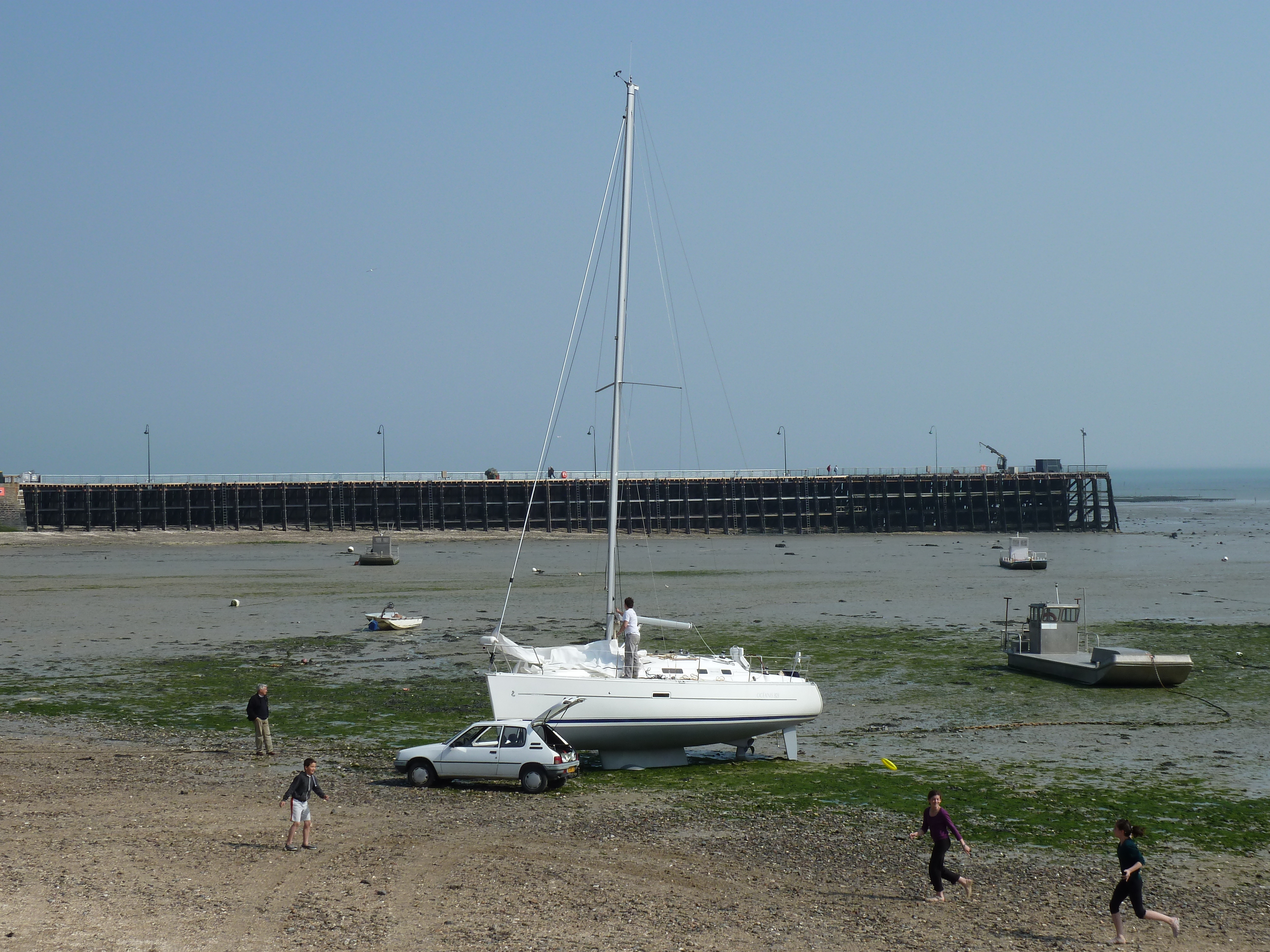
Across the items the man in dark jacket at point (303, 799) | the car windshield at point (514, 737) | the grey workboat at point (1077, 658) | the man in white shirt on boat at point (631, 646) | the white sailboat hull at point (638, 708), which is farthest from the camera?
the grey workboat at point (1077, 658)

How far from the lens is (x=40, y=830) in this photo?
58.4ft

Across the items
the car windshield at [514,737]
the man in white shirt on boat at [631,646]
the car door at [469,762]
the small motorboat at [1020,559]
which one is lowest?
the small motorboat at [1020,559]

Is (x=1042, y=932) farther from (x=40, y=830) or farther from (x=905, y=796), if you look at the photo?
(x=40, y=830)

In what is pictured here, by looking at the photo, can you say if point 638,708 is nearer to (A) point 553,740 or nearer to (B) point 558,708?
(B) point 558,708

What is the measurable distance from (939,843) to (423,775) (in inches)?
371

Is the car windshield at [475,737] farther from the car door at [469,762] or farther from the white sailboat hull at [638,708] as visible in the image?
the white sailboat hull at [638,708]

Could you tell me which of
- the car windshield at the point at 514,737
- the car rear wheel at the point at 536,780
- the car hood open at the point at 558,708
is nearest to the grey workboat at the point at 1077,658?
the car hood open at the point at 558,708

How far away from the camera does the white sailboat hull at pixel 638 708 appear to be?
22922 mm

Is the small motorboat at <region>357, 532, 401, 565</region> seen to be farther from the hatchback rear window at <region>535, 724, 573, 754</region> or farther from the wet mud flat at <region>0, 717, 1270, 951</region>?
the hatchback rear window at <region>535, 724, 573, 754</region>

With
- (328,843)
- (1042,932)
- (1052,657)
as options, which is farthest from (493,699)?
(1052,657)

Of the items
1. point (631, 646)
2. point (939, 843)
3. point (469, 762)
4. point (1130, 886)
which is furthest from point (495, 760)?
point (1130, 886)

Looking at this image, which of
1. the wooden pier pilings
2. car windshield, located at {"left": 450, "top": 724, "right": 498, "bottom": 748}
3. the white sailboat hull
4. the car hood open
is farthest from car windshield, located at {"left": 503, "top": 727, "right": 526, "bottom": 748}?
the wooden pier pilings

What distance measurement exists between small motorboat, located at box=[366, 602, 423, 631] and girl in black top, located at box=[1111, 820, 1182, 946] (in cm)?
3435

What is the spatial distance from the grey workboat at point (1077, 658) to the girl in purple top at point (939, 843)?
20.0 meters
